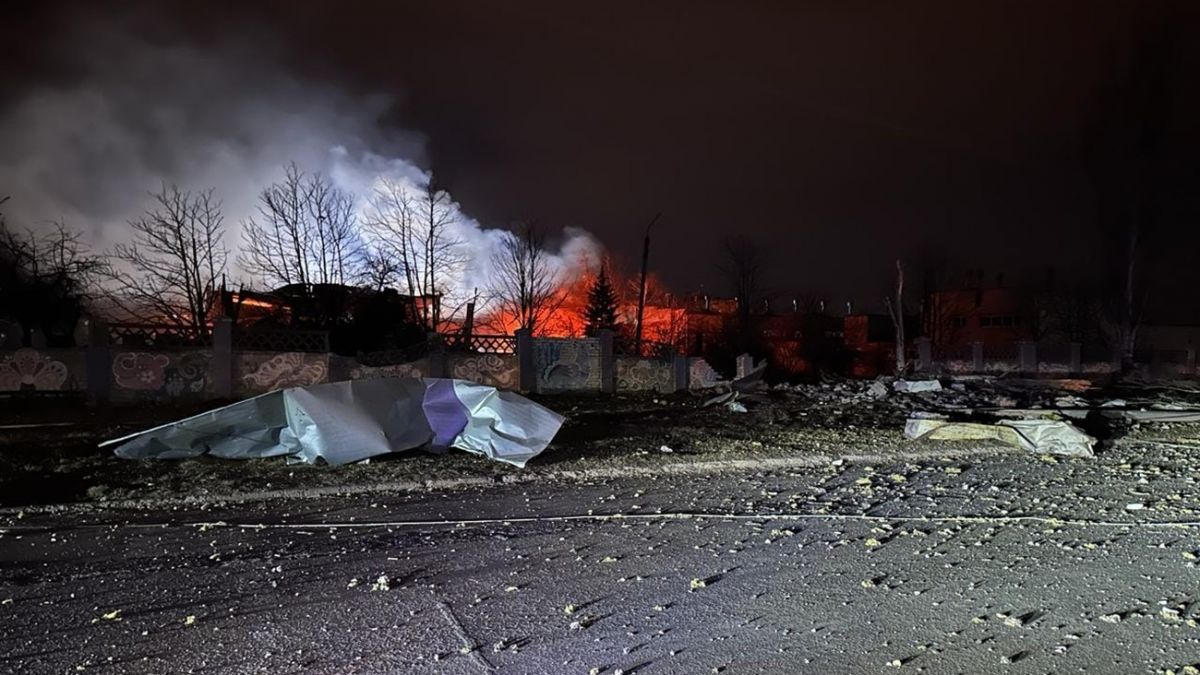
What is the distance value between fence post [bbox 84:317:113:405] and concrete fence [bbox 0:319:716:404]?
20 mm

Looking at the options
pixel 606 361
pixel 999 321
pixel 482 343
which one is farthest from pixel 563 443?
pixel 999 321

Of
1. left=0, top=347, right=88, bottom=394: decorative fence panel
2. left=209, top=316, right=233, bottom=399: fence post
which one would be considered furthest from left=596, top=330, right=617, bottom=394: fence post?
left=0, top=347, right=88, bottom=394: decorative fence panel

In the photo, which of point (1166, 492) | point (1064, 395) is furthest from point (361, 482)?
point (1064, 395)

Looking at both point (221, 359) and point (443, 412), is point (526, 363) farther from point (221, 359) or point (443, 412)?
point (443, 412)

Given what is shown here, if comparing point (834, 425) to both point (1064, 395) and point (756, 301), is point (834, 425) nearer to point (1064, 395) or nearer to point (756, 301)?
point (1064, 395)

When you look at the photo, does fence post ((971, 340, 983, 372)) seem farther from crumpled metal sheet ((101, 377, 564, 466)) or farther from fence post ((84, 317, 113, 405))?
fence post ((84, 317, 113, 405))

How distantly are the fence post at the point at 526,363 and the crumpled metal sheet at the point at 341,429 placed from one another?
11.2 m

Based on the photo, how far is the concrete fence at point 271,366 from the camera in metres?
16.4

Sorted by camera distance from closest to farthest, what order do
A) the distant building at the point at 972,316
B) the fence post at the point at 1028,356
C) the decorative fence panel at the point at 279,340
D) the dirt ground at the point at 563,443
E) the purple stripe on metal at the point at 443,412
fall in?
the dirt ground at the point at 563,443, the purple stripe on metal at the point at 443,412, the decorative fence panel at the point at 279,340, the fence post at the point at 1028,356, the distant building at the point at 972,316

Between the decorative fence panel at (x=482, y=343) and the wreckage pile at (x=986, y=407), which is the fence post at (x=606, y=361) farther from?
the wreckage pile at (x=986, y=407)

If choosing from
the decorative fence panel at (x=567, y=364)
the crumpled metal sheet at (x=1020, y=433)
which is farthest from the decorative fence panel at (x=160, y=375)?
the crumpled metal sheet at (x=1020, y=433)

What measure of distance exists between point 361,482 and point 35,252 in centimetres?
2273

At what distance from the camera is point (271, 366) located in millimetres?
18219

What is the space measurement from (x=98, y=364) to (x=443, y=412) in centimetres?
1137
